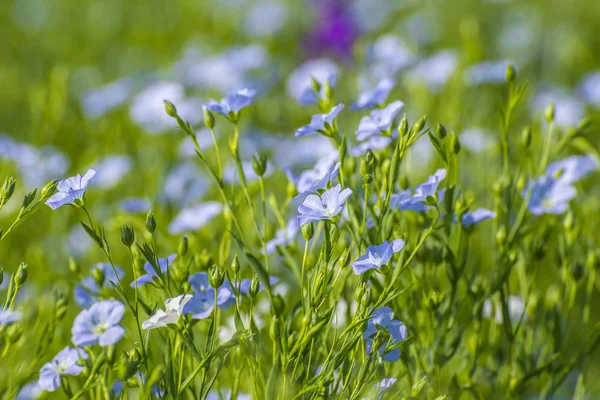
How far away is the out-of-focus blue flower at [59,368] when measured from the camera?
4.03ft

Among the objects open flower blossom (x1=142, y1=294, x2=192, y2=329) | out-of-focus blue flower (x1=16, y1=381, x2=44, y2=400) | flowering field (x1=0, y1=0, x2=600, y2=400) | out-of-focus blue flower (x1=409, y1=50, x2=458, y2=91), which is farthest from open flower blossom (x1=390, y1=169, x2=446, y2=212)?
out-of-focus blue flower (x1=409, y1=50, x2=458, y2=91)

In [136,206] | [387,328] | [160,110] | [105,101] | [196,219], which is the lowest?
[387,328]

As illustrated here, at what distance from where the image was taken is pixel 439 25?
4.90 m

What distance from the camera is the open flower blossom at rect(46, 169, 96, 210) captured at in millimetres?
1176

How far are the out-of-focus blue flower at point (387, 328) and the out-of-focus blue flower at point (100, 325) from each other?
440 millimetres

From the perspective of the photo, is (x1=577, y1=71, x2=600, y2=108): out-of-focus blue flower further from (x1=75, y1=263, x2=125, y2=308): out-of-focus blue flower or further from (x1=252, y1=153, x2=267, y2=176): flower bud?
(x1=75, y1=263, x2=125, y2=308): out-of-focus blue flower

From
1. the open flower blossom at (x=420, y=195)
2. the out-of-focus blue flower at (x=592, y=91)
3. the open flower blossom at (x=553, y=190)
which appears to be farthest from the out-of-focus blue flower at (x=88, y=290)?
the out-of-focus blue flower at (x=592, y=91)

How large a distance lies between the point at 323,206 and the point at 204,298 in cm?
30

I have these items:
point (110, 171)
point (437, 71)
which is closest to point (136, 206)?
point (110, 171)

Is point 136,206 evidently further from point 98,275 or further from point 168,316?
point 168,316

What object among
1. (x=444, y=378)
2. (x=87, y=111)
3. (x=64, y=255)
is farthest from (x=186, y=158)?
(x=444, y=378)

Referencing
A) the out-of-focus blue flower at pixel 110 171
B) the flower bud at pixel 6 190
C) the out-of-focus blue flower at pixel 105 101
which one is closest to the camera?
the flower bud at pixel 6 190

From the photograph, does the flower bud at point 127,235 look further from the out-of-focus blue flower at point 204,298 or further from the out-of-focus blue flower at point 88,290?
the out-of-focus blue flower at point 88,290

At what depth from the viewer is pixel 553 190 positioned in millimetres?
1681
